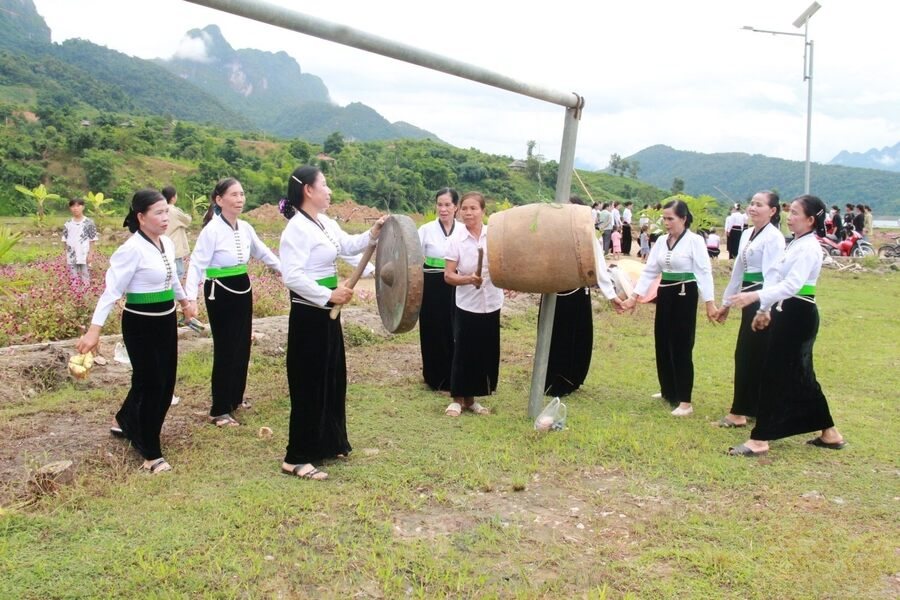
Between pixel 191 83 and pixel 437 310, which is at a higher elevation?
pixel 191 83

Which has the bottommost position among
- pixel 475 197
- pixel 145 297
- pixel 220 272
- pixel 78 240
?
pixel 145 297

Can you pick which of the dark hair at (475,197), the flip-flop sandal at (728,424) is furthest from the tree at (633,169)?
the dark hair at (475,197)

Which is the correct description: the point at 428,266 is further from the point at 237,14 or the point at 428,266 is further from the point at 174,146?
the point at 174,146

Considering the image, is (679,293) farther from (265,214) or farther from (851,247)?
A: (265,214)

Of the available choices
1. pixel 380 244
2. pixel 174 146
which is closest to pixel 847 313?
pixel 380 244

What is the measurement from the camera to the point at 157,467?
186 inches

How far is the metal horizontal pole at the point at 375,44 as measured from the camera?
3.56 meters

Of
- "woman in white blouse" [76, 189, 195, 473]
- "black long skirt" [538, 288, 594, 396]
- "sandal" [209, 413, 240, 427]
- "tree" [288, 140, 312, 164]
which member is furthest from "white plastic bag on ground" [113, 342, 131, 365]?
"tree" [288, 140, 312, 164]

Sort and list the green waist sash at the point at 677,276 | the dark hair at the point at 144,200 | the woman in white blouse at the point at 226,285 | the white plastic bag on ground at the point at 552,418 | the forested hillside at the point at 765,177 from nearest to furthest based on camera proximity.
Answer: the dark hair at the point at 144,200 → the white plastic bag on ground at the point at 552,418 → the woman in white blouse at the point at 226,285 → the green waist sash at the point at 677,276 → the forested hillside at the point at 765,177

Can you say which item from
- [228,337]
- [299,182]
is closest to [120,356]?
[228,337]

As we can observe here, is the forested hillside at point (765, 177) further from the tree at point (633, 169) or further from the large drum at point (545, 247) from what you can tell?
the large drum at point (545, 247)

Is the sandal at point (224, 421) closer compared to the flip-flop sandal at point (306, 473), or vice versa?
the flip-flop sandal at point (306, 473)

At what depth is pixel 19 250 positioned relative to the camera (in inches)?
624

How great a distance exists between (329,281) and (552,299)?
6.12 feet
